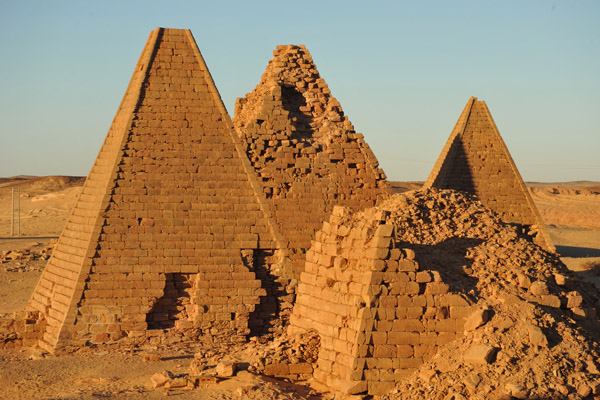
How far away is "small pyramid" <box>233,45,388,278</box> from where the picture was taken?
1599 centimetres

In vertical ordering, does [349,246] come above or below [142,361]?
above

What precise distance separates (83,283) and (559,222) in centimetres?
4767

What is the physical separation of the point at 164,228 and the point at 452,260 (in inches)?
203

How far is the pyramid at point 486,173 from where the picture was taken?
20578mm

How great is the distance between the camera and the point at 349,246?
11305 millimetres

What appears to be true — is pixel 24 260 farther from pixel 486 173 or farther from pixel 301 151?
pixel 486 173

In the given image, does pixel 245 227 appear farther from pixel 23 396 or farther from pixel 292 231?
pixel 23 396

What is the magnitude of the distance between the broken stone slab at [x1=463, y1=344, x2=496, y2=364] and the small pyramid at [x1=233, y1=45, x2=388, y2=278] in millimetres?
5551

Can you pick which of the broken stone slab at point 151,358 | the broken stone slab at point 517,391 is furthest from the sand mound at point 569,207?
the broken stone slab at point 517,391

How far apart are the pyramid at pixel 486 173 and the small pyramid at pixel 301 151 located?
14.3ft

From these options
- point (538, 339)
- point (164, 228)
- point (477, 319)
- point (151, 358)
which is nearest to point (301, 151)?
point (164, 228)

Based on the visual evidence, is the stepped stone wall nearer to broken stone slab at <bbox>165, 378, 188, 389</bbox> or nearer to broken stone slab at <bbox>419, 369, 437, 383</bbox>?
broken stone slab at <bbox>419, 369, 437, 383</bbox>

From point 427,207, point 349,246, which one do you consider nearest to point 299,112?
point 427,207

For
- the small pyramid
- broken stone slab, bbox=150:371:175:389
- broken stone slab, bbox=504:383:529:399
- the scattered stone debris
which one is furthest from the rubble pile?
the scattered stone debris
